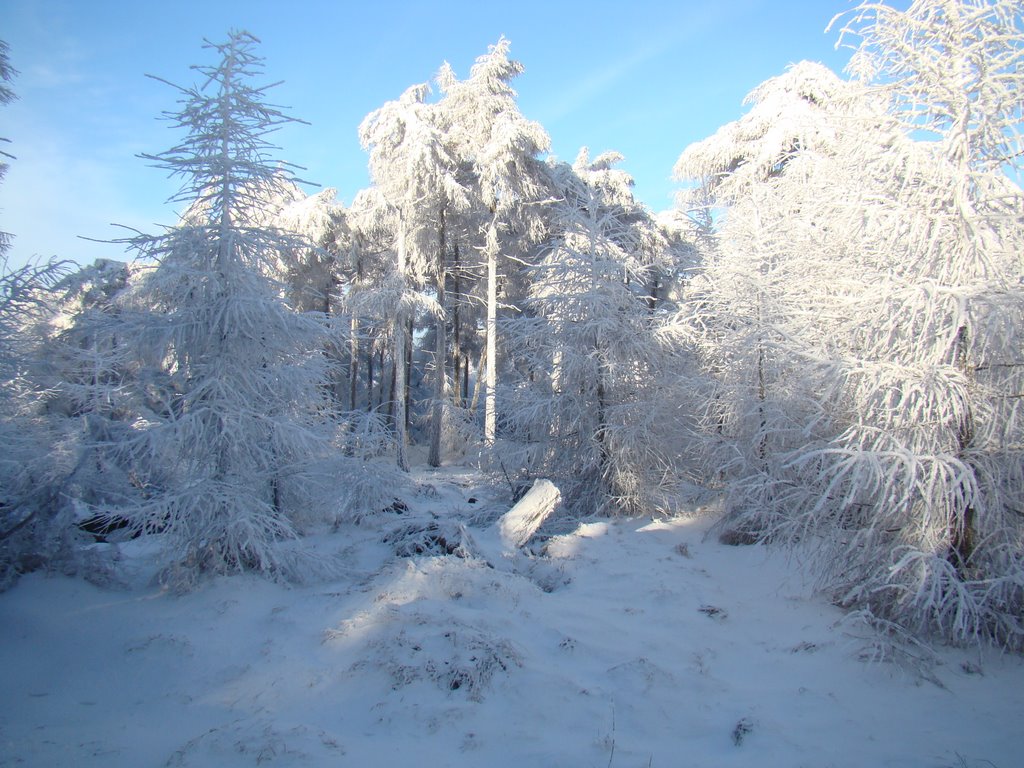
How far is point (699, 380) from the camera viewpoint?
8.95m

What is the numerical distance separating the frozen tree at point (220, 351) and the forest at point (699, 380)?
29 mm

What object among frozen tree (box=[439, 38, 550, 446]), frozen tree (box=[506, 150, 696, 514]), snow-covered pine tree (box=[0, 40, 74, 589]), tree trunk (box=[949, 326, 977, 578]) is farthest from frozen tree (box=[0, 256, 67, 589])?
frozen tree (box=[439, 38, 550, 446])

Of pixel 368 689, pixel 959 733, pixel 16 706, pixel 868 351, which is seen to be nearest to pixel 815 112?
pixel 868 351

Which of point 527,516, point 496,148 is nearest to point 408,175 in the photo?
point 496,148

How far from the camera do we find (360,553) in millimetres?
7059

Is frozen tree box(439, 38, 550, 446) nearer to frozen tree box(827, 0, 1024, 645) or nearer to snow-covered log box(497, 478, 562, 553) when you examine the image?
snow-covered log box(497, 478, 562, 553)

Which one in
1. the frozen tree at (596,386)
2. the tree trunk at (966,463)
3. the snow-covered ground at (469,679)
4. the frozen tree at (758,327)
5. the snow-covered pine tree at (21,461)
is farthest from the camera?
the frozen tree at (596,386)

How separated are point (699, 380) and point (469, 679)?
5.97 meters

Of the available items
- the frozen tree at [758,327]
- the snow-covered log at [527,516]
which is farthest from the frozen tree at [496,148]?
the snow-covered log at [527,516]

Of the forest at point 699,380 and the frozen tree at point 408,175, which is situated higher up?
the frozen tree at point 408,175

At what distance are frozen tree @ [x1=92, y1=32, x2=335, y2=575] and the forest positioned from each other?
1.1 inches

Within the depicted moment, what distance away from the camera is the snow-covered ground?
3680 millimetres

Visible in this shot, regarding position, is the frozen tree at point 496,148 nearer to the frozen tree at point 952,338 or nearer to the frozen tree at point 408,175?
the frozen tree at point 408,175

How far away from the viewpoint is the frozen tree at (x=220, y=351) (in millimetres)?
5551
